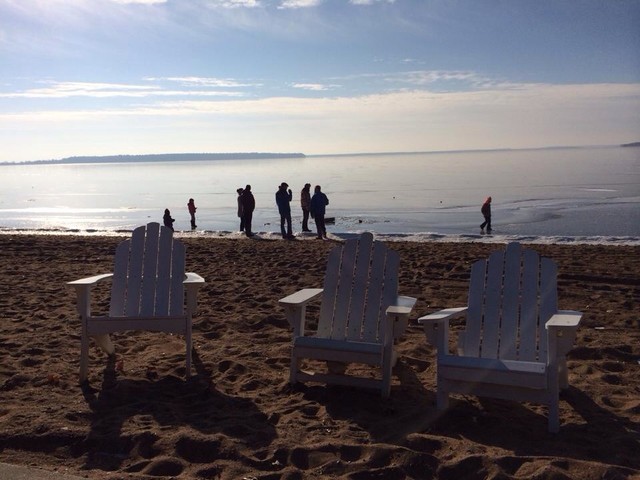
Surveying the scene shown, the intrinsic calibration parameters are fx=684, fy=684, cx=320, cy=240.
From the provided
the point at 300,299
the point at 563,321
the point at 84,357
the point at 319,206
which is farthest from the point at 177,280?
the point at 319,206

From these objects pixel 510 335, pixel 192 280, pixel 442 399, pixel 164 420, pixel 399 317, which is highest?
pixel 192 280

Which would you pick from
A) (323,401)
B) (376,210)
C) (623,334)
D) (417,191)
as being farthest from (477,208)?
(323,401)

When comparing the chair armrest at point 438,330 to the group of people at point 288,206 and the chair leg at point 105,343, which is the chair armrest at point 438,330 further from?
the group of people at point 288,206

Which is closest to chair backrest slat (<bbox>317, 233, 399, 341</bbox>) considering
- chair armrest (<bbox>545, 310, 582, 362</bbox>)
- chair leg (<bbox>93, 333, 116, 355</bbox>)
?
chair armrest (<bbox>545, 310, 582, 362</bbox>)

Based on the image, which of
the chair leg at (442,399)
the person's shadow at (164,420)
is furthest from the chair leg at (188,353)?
the chair leg at (442,399)

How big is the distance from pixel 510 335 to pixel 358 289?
1040 mm

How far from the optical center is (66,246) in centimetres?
1356

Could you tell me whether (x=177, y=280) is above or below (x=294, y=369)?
above

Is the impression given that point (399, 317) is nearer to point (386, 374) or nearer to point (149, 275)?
point (386, 374)

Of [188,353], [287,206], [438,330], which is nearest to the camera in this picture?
[438,330]

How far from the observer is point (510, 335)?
13.3 ft

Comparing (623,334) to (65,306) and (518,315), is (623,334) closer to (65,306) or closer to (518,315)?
(518,315)

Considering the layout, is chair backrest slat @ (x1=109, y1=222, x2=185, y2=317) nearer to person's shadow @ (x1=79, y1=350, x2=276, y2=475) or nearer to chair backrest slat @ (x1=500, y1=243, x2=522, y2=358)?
person's shadow @ (x1=79, y1=350, x2=276, y2=475)

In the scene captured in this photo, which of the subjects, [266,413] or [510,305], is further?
[510,305]
